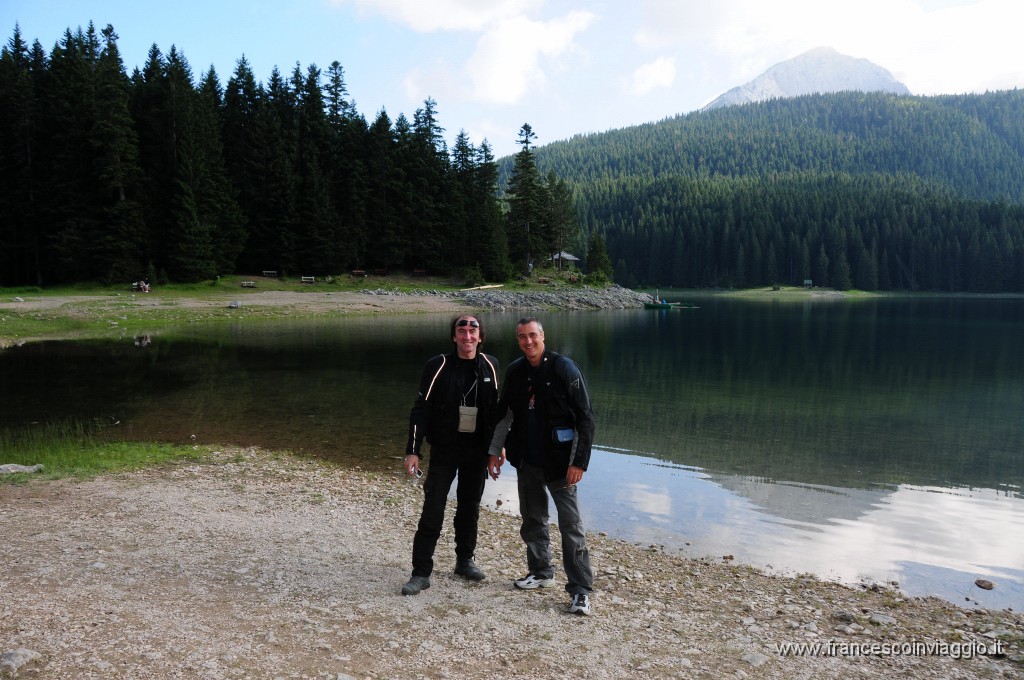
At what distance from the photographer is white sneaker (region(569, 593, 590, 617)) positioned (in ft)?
19.3

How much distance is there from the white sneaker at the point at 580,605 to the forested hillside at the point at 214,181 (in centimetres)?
4976

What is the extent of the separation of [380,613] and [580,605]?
1776 millimetres

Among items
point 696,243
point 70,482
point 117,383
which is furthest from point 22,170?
point 696,243

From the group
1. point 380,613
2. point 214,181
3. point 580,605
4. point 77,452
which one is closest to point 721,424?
point 580,605

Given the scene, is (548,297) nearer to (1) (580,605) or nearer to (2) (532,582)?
(2) (532,582)

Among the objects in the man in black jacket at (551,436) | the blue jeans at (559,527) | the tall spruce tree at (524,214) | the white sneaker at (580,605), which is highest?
the tall spruce tree at (524,214)

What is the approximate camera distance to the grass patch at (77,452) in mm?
10283

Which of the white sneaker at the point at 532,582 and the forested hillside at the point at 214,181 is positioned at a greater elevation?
the forested hillside at the point at 214,181

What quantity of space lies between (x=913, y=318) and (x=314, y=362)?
55476 millimetres

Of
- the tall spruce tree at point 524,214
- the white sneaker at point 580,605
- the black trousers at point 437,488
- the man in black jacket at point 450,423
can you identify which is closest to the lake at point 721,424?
the white sneaker at point 580,605

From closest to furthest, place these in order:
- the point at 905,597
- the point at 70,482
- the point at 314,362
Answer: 1. the point at 905,597
2. the point at 70,482
3. the point at 314,362

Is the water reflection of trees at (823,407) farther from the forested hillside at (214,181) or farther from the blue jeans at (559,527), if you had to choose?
the forested hillside at (214,181)

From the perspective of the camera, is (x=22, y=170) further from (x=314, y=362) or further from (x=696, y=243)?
(x=696, y=243)

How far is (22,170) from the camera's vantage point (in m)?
48.2
